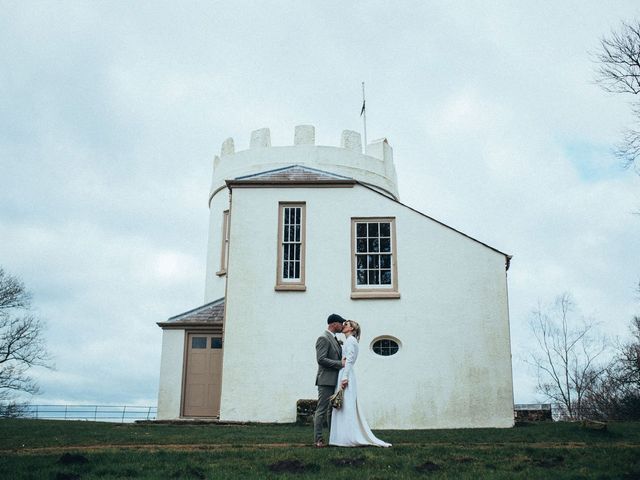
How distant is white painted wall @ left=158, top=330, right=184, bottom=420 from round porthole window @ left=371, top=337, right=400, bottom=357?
7.03 meters

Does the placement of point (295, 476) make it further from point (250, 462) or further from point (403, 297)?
point (403, 297)

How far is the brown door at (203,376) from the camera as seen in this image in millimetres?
22609

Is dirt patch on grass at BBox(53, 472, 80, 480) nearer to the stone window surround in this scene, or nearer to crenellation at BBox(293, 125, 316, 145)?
the stone window surround

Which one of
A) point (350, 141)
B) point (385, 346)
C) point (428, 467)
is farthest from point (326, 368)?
point (350, 141)

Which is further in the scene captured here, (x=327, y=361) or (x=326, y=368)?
(x=326, y=368)

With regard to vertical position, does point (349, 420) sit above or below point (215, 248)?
below

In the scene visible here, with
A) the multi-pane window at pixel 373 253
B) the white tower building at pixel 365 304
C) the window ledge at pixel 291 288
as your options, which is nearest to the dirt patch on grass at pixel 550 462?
the white tower building at pixel 365 304

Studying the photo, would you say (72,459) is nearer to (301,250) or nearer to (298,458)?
(298,458)

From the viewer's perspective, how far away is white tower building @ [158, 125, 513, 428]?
64.7 feet

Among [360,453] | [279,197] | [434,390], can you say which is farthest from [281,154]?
[360,453]

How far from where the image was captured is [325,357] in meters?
11.8

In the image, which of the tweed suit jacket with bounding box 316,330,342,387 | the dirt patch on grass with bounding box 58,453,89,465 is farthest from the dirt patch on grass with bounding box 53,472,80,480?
the tweed suit jacket with bounding box 316,330,342,387

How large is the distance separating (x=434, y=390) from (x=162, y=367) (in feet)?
30.5

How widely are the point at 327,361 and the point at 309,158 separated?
16314 mm
